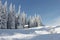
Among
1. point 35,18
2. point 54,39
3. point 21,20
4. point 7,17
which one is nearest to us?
point 54,39

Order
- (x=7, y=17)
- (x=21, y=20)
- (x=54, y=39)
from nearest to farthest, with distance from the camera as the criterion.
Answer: (x=54, y=39)
(x=7, y=17)
(x=21, y=20)

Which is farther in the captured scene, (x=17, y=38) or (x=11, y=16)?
(x=11, y=16)

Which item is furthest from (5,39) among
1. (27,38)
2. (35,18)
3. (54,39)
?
(35,18)

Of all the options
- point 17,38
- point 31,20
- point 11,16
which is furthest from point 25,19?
point 17,38

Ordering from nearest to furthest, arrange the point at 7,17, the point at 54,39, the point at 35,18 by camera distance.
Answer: the point at 54,39, the point at 7,17, the point at 35,18

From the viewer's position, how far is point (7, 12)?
43.1 feet

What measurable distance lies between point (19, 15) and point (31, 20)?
4.77ft

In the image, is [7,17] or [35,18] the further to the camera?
[35,18]

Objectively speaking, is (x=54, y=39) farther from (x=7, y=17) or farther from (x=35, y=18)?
(x=35, y=18)

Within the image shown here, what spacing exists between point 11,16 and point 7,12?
1.78ft

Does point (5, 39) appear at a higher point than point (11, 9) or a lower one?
lower

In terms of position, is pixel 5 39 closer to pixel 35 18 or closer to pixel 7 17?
pixel 7 17

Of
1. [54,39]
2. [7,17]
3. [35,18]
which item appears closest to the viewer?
[54,39]

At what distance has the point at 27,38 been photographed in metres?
1.75
